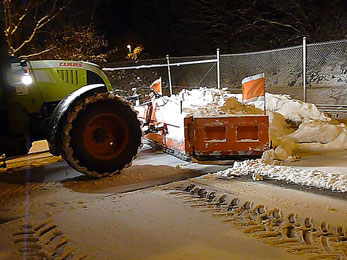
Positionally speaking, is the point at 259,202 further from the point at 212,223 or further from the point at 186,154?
the point at 186,154

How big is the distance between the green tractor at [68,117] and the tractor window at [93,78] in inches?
2.6

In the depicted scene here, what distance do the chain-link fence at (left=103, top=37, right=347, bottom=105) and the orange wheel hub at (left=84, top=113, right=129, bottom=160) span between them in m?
9.70

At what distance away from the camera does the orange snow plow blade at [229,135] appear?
7516 millimetres

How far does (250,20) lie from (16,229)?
20.4 meters

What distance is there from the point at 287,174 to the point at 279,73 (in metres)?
14.5

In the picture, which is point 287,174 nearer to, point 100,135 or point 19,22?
point 100,135

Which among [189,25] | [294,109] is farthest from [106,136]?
[189,25]

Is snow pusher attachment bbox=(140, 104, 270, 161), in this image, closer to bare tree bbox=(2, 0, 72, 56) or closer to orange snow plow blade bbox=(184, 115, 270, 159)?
orange snow plow blade bbox=(184, 115, 270, 159)

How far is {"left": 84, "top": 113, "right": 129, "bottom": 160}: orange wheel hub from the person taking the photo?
22.3 feet

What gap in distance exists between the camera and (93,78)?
759cm

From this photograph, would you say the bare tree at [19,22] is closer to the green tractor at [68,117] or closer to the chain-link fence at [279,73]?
the chain-link fence at [279,73]

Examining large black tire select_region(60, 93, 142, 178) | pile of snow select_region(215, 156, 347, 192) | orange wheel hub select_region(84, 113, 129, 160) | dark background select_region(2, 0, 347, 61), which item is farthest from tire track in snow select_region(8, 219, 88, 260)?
dark background select_region(2, 0, 347, 61)

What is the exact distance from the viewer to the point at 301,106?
11.4 metres

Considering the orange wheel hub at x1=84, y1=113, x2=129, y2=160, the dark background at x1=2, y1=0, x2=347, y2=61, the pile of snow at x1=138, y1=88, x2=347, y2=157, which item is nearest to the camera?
the orange wheel hub at x1=84, y1=113, x2=129, y2=160
